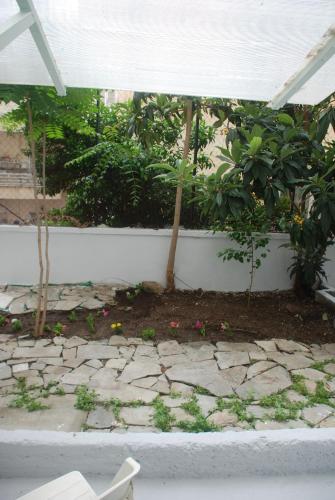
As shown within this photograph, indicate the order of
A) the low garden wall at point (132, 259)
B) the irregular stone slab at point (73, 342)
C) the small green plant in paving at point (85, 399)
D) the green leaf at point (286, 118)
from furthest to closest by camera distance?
the low garden wall at point (132, 259), the green leaf at point (286, 118), the irregular stone slab at point (73, 342), the small green plant in paving at point (85, 399)

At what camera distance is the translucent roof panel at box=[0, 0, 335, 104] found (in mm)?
1688

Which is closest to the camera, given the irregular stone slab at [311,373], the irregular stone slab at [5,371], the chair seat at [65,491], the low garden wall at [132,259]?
the chair seat at [65,491]

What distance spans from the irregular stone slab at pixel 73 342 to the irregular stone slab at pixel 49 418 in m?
0.98

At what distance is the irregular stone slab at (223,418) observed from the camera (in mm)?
2461

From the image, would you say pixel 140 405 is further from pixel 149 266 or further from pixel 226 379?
pixel 149 266

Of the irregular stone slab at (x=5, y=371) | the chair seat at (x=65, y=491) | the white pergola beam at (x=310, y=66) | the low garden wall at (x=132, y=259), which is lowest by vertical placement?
the irregular stone slab at (x=5, y=371)

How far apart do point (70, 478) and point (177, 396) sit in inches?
51.1

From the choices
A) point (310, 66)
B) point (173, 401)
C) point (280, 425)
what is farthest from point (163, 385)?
point (310, 66)

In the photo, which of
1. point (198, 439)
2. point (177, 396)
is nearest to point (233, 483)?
point (198, 439)

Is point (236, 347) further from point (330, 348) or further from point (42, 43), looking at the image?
point (42, 43)

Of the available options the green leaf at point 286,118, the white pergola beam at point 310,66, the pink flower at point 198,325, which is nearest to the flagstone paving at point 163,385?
the pink flower at point 198,325

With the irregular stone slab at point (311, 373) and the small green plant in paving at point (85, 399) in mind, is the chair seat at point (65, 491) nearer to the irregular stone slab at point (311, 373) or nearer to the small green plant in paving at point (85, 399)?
the small green plant in paving at point (85, 399)

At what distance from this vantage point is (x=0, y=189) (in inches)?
216

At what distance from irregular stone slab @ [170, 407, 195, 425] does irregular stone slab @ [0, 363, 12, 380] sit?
56.5 inches
